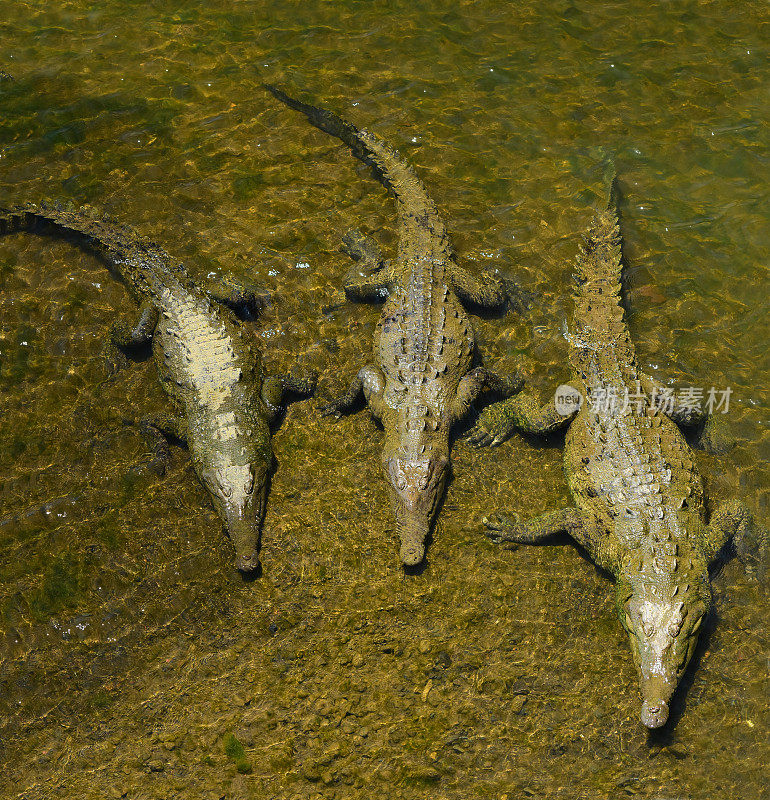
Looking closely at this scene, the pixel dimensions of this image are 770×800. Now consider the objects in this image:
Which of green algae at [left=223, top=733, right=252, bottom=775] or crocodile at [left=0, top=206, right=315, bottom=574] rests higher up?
crocodile at [left=0, top=206, right=315, bottom=574]

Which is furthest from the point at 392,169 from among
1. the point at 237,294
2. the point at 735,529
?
the point at 735,529

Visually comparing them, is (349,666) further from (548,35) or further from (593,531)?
(548,35)

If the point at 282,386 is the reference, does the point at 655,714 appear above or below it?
below

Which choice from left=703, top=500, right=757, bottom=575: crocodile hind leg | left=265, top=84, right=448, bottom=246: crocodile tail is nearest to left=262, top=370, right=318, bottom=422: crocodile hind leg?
left=265, top=84, right=448, bottom=246: crocodile tail

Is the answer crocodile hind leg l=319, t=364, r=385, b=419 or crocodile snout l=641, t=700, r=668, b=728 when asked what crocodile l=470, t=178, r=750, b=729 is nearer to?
crocodile snout l=641, t=700, r=668, b=728

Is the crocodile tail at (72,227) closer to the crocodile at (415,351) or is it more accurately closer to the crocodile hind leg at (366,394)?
the crocodile at (415,351)

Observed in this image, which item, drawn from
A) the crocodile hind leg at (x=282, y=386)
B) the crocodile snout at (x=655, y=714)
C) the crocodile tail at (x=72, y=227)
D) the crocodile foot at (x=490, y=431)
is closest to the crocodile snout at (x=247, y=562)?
the crocodile hind leg at (x=282, y=386)

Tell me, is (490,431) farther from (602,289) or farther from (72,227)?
(72,227)
